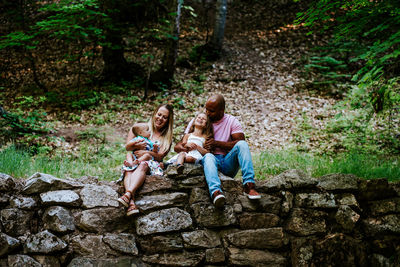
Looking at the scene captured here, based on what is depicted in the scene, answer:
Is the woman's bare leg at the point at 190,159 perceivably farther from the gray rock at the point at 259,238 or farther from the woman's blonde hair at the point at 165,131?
the gray rock at the point at 259,238

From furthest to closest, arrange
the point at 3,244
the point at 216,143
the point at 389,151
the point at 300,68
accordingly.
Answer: the point at 300,68, the point at 389,151, the point at 216,143, the point at 3,244

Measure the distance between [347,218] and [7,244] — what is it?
392 cm

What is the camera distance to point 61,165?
15.7ft

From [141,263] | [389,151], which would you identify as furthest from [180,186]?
[389,151]

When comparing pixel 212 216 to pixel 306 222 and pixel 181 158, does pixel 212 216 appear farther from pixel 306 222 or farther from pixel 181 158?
pixel 306 222

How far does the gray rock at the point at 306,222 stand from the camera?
3.50 m

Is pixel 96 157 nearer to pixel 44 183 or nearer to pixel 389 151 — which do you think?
pixel 44 183

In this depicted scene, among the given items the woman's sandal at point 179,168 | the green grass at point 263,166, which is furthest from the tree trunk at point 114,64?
the woman's sandal at point 179,168

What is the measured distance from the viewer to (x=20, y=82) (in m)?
9.98

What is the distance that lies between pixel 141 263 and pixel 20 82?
938 centimetres

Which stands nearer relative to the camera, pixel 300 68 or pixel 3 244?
pixel 3 244

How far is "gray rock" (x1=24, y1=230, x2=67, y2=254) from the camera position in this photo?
3059 millimetres

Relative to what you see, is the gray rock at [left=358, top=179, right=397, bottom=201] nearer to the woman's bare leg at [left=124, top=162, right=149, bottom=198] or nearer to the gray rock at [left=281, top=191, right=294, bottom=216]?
the gray rock at [left=281, top=191, right=294, bottom=216]

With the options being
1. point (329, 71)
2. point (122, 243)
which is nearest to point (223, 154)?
point (122, 243)
